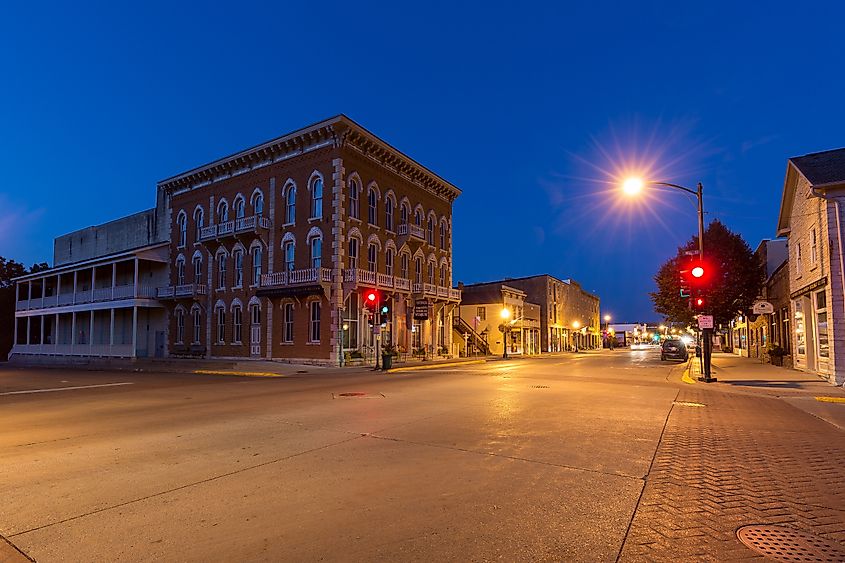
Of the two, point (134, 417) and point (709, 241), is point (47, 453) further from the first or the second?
point (709, 241)

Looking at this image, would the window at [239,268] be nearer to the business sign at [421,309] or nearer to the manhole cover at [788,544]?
the business sign at [421,309]

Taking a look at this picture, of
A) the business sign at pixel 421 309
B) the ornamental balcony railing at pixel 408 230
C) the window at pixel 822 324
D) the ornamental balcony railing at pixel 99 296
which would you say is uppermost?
the ornamental balcony railing at pixel 408 230

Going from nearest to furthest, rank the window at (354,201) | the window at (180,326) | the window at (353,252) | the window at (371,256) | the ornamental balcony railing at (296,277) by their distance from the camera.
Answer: the ornamental balcony railing at (296,277)
the window at (353,252)
the window at (354,201)
the window at (371,256)
the window at (180,326)

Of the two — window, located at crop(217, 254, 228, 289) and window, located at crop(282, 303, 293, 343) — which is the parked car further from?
window, located at crop(217, 254, 228, 289)

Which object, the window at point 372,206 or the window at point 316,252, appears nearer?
the window at point 316,252

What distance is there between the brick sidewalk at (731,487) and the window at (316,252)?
24.2 metres

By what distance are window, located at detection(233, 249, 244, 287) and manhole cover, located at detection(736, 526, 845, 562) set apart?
34655mm

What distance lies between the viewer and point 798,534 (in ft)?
14.5

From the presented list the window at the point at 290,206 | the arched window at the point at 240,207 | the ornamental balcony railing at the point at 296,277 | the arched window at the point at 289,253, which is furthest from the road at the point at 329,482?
the arched window at the point at 240,207

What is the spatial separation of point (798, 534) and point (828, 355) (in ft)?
62.2

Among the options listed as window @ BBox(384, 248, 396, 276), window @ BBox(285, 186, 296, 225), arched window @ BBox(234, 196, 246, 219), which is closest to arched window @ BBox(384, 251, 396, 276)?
window @ BBox(384, 248, 396, 276)

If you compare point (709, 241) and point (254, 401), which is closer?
point (254, 401)

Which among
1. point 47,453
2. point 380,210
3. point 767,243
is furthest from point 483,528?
point 767,243

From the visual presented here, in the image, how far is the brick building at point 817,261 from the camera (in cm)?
1788
